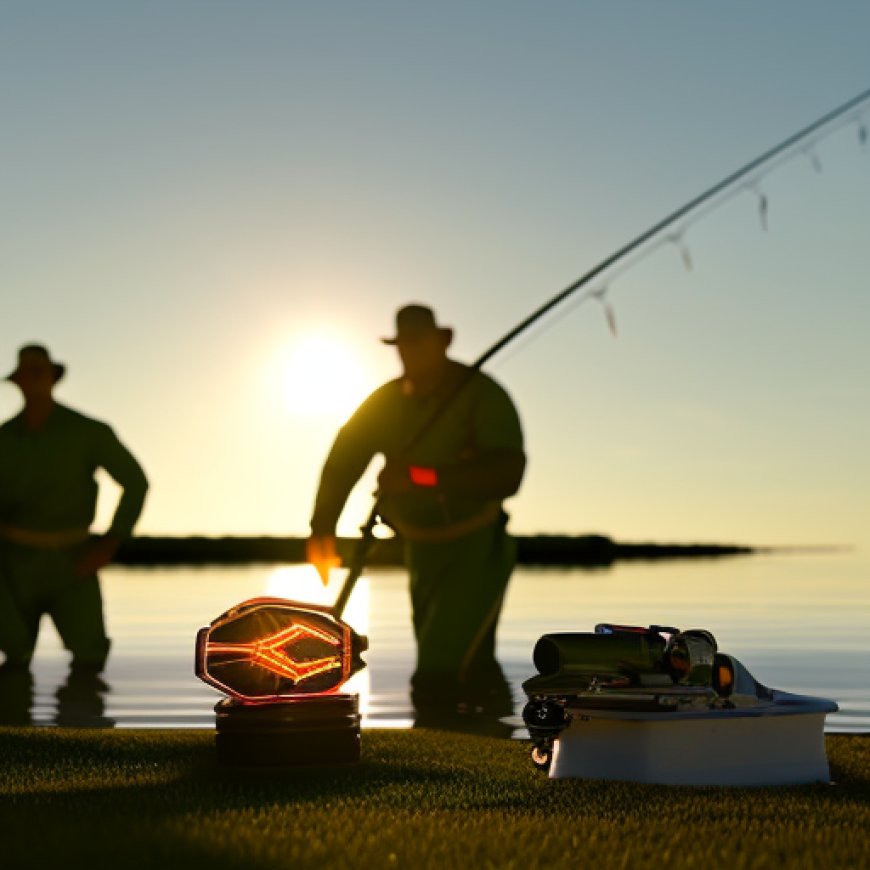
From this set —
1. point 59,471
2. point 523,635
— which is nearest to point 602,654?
point 59,471

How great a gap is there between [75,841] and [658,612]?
21.8m

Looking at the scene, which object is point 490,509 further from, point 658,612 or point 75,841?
point 658,612

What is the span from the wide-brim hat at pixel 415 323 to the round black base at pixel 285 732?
335cm

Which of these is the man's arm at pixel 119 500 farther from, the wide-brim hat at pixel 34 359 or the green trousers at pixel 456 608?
the green trousers at pixel 456 608

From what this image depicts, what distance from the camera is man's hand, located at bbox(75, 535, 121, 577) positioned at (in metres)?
12.7

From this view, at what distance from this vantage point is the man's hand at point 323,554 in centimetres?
838

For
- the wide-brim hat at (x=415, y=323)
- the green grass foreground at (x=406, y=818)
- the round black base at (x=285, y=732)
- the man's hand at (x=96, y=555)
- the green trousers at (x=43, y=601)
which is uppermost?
the wide-brim hat at (x=415, y=323)

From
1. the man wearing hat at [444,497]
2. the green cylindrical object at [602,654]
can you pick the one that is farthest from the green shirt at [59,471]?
the green cylindrical object at [602,654]

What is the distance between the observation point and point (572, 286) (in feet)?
28.7

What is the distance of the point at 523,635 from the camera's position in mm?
20188

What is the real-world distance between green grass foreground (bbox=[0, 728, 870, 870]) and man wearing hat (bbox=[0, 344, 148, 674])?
5645 millimetres

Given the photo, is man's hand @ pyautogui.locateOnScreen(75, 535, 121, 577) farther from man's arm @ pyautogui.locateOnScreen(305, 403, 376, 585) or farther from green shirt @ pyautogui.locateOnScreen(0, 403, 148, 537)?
man's arm @ pyautogui.locateOnScreen(305, 403, 376, 585)

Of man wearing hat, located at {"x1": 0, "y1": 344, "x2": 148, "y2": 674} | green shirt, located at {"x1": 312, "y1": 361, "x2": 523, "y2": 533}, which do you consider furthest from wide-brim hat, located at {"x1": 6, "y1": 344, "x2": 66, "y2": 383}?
green shirt, located at {"x1": 312, "y1": 361, "x2": 523, "y2": 533}

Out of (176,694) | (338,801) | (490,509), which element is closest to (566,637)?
(338,801)
